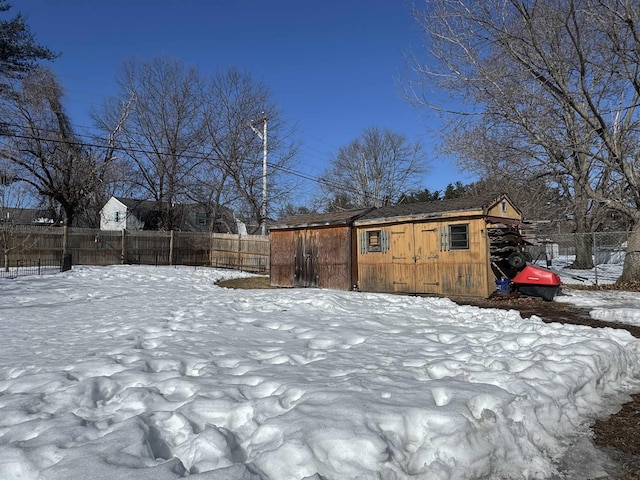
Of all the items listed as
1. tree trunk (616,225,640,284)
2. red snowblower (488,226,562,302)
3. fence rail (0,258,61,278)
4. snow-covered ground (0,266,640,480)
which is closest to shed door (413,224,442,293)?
red snowblower (488,226,562,302)

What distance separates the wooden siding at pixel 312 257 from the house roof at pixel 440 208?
3.96 feet

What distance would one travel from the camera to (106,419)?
288 centimetres

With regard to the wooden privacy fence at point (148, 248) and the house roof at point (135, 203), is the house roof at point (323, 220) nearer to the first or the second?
the wooden privacy fence at point (148, 248)

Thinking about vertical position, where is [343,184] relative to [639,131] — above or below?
above

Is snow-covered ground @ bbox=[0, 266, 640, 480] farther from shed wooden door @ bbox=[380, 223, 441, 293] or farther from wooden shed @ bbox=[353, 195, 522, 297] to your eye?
shed wooden door @ bbox=[380, 223, 441, 293]

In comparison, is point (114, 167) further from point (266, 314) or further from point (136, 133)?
point (266, 314)

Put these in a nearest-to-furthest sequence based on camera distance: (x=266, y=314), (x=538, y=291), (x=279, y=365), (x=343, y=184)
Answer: (x=279, y=365)
(x=266, y=314)
(x=538, y=291)
(x=343, y=184)

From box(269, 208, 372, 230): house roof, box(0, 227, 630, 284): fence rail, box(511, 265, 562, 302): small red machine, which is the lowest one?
box(511, 265, 562, 302): small red machine

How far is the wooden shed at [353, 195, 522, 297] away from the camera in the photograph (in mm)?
11062

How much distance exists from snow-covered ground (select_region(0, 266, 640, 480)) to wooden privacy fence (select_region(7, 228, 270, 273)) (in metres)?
15.3

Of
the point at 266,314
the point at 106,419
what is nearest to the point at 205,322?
the point at 266,314

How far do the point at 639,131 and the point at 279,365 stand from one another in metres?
16.5

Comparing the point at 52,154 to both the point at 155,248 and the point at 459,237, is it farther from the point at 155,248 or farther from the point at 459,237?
the point at 459,237

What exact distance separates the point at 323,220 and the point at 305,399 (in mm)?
11603
